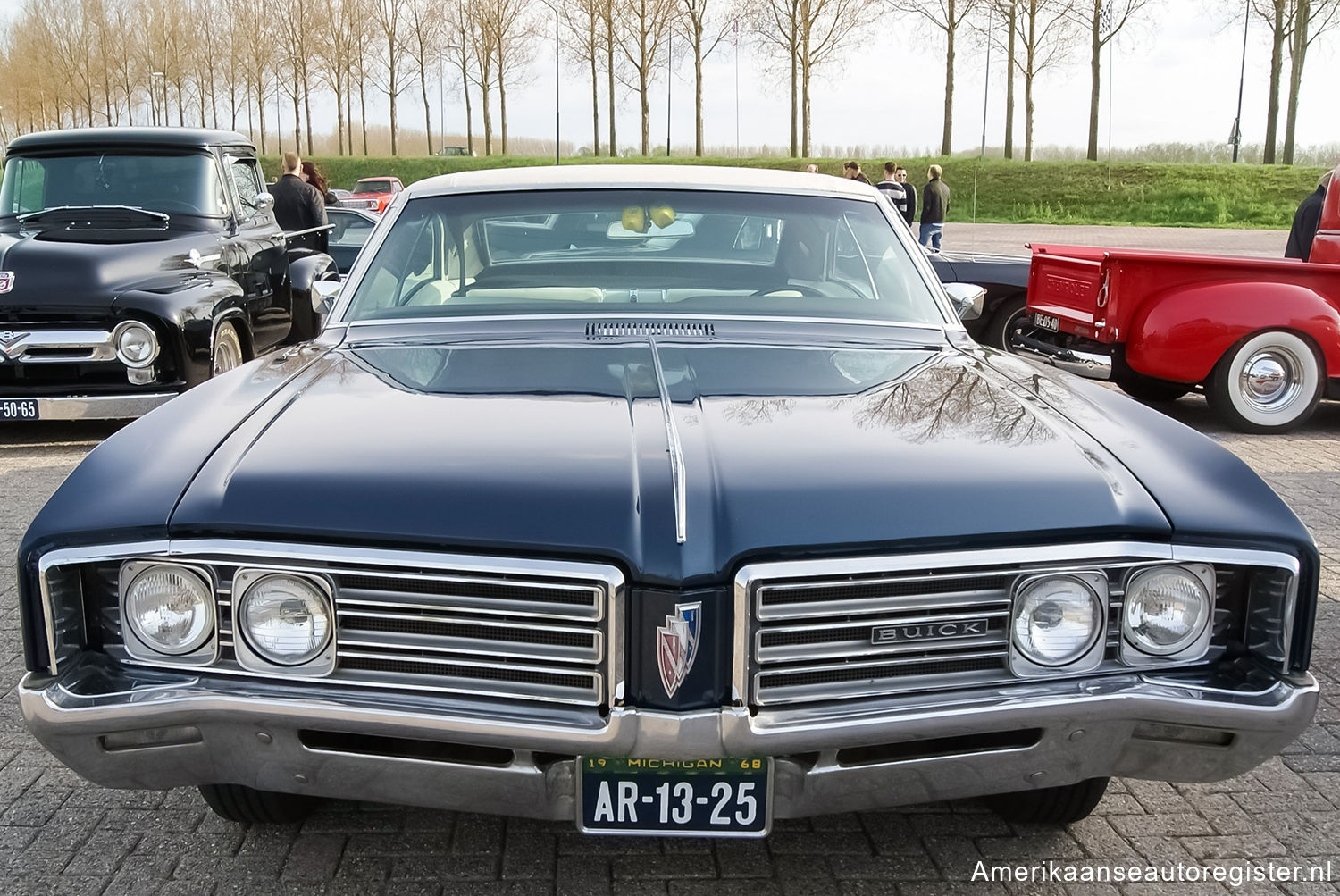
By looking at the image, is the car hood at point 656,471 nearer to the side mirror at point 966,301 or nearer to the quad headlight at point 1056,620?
the quad headlight at point 1056,620

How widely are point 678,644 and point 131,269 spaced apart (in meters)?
6.08

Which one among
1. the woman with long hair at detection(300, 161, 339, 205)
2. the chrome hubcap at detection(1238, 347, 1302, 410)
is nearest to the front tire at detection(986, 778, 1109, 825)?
the chrome hubcap at detection(1238, 347, 1302, 410)

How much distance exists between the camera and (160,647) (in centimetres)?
206

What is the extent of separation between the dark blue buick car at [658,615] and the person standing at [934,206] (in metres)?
15.3

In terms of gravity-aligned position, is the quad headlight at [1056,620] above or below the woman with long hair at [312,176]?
below

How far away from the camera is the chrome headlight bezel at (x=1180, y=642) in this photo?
6.82ft

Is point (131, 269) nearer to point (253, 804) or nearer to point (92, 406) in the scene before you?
point (92, 406)

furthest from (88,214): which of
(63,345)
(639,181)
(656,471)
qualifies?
(656,471)

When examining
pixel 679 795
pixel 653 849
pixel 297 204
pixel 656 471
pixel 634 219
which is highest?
pixel 297 204

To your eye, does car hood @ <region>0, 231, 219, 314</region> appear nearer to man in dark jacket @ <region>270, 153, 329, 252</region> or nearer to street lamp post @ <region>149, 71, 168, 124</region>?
man in dark jacket @ <region>270, 153, 329, 252</region>

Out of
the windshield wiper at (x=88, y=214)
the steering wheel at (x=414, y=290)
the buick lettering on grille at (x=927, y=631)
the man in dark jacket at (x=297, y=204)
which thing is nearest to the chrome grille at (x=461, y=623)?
the buick lettering on grille at (x=927, y=631)

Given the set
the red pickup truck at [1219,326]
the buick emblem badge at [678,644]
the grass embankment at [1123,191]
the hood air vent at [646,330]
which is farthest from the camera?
the grass embankment at [1123,191]

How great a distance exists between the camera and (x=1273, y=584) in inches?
83.0

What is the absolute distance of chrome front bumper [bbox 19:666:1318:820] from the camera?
1946 millimetres
